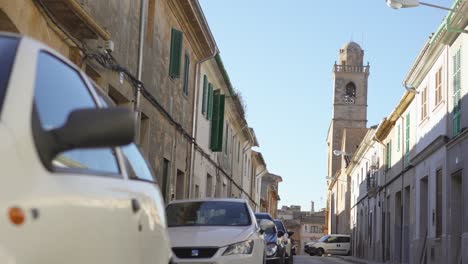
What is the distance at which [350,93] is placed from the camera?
91438 mm

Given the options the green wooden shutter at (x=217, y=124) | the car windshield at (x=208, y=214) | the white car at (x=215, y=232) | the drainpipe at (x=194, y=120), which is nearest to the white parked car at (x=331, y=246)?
the green wooden shutter at (x=217, y=124)

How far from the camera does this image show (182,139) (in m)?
20.5

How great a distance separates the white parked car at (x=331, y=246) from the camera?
5224cm

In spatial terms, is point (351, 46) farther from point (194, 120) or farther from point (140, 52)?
point (140, 52)

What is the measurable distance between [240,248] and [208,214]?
127cm

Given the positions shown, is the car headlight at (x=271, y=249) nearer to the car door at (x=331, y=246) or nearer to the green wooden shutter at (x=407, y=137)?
the green wooden shutter at (x=407, y=137)

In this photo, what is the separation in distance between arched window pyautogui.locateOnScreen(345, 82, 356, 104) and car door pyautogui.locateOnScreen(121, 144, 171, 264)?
287ft

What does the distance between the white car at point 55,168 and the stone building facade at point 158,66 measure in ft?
17.0

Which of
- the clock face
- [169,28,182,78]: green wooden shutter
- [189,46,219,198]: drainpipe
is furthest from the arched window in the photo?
[169,28,182,78]: green wooden shutter

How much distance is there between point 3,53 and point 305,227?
383 ft

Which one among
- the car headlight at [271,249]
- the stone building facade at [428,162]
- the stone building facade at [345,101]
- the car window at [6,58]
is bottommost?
the car headlight at [271,249]

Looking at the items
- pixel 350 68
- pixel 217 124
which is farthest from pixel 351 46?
pixel 217 124

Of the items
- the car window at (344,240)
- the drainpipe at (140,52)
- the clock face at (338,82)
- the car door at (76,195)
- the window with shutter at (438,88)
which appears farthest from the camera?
the clock face at (338,82)

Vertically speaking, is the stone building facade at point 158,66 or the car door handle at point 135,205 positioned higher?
the stone building facade at point 158,66
